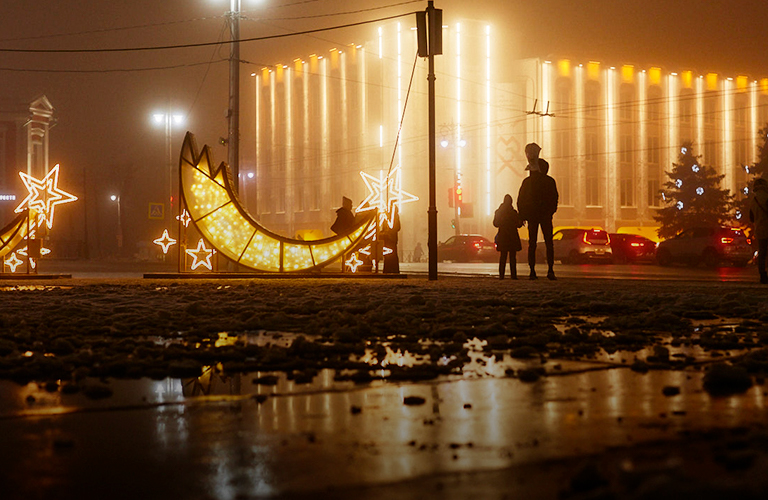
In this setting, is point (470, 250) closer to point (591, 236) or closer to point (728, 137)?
point (591, 236)

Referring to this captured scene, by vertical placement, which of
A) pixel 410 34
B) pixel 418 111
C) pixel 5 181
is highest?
pixel 410 34

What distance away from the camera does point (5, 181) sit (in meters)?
68.7

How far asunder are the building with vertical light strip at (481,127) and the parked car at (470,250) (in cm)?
1247

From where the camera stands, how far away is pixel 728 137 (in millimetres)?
78500

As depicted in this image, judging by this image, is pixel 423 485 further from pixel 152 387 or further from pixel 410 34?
pixel 410 34

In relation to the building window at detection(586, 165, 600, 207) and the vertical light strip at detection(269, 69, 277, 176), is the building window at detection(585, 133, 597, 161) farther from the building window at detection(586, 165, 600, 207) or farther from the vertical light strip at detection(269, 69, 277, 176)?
the vertical light strip at detection(269, 69, 277, 176)

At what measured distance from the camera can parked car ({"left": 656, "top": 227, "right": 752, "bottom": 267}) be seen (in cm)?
3281

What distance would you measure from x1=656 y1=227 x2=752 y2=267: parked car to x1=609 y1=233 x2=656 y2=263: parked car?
545cm

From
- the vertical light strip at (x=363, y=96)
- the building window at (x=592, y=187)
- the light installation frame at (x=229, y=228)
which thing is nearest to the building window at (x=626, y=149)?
the building window at (x=592, y=187)

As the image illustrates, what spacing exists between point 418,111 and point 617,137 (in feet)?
53.4

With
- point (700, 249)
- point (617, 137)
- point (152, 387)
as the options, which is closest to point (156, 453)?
point (152, 387)

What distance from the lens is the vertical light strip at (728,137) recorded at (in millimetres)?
78250

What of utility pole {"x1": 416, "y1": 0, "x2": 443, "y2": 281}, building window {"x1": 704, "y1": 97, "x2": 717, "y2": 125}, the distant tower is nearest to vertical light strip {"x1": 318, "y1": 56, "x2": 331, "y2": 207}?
the distant tower

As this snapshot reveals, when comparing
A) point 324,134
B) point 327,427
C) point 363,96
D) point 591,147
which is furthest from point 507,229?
point 324,134
